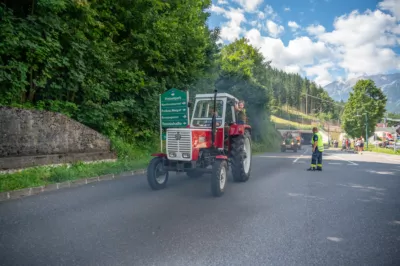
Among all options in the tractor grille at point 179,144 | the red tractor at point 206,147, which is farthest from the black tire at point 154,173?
the tractor grille at point 179,144

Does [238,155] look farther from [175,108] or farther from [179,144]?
[175,108]

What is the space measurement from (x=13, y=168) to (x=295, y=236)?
23.2ft

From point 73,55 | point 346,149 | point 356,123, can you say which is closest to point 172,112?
point 73,55

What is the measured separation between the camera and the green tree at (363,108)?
196 feet

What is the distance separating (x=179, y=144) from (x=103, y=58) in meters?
6.24

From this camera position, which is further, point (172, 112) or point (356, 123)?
point (356, 123)

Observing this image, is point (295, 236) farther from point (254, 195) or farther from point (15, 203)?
point (15, 203)

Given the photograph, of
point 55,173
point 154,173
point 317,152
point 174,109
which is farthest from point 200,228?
point 317,152

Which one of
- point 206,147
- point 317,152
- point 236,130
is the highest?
point 236,130

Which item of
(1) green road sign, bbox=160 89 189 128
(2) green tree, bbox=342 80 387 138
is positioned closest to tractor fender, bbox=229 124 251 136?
(1) green road sign, bbox=160 89 189 128

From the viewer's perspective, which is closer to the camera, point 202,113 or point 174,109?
point 202,113

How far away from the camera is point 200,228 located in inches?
170

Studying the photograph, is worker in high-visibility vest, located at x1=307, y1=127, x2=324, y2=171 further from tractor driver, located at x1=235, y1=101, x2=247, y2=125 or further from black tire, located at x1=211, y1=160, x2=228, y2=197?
black tire, located at x1=211, y1=160, x2=228, y2=197

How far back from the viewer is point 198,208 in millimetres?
5496
